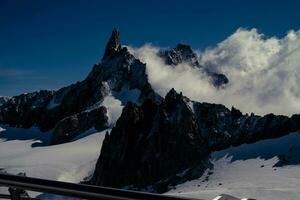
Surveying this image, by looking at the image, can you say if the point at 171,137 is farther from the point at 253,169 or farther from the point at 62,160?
the point at 62,160

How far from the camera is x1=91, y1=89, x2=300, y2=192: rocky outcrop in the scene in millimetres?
87500

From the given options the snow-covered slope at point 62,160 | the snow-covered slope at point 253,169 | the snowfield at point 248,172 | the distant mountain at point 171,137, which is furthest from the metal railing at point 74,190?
the snow-covered slope at point 62,160

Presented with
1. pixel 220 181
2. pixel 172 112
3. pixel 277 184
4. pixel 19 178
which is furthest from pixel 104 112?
pixel 19 178

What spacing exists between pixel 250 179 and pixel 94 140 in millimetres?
111043

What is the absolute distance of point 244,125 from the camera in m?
91.3

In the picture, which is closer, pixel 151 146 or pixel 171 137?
pixel 171 137

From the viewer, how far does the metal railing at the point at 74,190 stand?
4148 millimetres

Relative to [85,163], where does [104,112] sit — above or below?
Answer: above

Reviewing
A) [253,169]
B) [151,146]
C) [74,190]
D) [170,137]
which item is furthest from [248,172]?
[74,190]

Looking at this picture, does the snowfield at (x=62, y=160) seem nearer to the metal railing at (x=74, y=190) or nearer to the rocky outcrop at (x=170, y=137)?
the rocky outcrop at (x=170, y=137)

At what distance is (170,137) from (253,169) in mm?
23573

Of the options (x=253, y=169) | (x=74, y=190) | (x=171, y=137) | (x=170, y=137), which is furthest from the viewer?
(x=171, y=137)

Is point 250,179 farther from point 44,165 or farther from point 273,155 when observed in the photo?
point 44,165

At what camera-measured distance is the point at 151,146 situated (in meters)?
93.4
